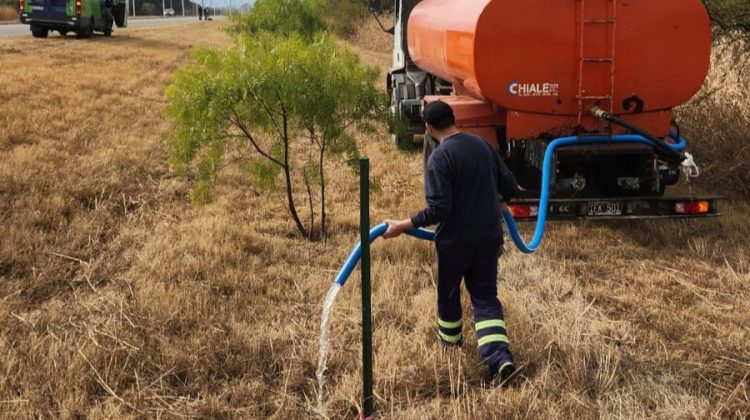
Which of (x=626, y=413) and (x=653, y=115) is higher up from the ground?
(x=653, y=115)

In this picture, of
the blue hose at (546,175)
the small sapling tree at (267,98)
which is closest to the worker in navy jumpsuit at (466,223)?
the blue hose at (546,175)

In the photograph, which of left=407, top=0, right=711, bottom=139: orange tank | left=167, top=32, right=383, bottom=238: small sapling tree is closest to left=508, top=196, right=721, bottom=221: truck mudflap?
left=407, top=0, right=711, bottom=139: orange tank

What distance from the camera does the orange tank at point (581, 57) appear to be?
5578mm

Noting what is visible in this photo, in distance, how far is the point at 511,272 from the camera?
18.5 ft

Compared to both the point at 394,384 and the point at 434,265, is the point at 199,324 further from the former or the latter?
the point at 434,265

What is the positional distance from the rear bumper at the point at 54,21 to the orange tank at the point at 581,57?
23.8 meters

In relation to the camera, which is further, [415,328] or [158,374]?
[415,328]

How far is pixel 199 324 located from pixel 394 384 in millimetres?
1464

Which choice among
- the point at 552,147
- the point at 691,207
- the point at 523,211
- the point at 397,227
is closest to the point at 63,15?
the point at 523,211

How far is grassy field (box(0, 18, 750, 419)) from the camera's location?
3736 mm

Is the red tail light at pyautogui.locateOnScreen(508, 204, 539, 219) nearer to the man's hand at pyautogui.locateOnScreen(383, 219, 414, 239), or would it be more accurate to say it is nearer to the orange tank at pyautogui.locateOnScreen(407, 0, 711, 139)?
the orange tank at pyautogui.locateOnScreen(407, 0, 711, 139)

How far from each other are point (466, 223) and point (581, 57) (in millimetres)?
2379

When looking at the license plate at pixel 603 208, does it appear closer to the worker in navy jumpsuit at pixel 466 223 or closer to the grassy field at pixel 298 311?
the grassy field at pixel 298 311

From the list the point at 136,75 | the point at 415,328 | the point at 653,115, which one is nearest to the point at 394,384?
the point at 415,328
